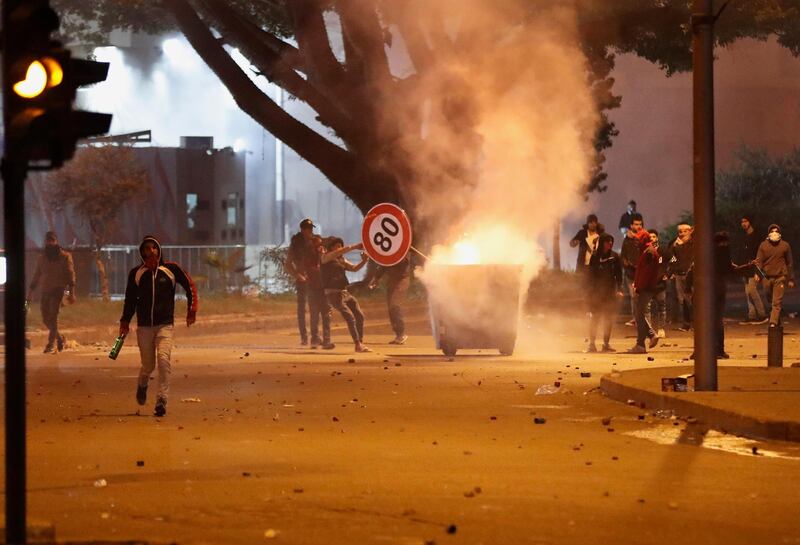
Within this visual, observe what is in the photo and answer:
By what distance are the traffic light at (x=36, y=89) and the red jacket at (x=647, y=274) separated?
1453 cm

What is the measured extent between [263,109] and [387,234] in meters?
12.2

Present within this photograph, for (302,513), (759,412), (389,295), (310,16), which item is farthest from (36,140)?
(310,16)

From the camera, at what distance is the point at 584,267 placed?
2209cm

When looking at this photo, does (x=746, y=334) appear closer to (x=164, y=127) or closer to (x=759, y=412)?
(x=759, y=412)

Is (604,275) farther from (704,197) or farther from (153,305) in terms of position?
(153,305)

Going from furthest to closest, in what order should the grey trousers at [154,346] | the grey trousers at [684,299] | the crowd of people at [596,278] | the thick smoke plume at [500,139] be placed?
1. the grey trousers at [684,299]
2. the thick smoke plume at [500,139]
3. the crowd of people at [596,278]
4. the grey trousers at [154,346]

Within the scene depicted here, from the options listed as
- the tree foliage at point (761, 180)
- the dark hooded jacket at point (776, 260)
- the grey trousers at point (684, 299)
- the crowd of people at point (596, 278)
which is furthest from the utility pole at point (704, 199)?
the tree foliage at point (761, 180)

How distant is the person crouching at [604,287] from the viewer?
21125 mm

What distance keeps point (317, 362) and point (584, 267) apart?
14.8 ft

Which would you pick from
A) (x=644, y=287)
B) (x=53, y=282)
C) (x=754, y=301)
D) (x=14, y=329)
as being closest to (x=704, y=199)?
(x=644, y=287)

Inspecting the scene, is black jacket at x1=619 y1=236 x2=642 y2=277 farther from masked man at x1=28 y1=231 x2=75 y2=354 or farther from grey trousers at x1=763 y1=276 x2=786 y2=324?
masked man at x1=28 y1=231 x2=75 y2=354

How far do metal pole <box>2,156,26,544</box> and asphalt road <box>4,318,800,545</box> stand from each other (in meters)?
0.84

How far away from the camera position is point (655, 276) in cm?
2072

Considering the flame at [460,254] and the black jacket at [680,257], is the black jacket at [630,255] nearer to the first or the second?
the black jacket at [680,257]
